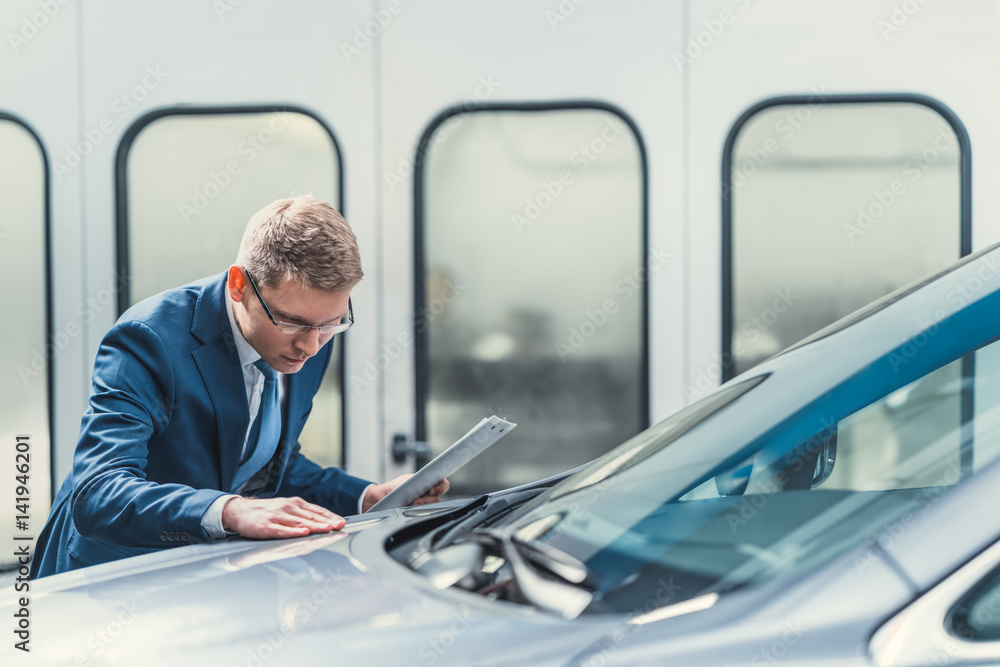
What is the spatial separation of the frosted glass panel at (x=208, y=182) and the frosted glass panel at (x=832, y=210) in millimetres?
1332

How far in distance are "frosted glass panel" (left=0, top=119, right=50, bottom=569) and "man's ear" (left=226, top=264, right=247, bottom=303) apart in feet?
4.22

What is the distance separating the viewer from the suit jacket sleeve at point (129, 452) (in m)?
1.34

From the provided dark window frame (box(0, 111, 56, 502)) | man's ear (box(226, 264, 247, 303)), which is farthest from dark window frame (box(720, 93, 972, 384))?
dark window frame (box(0, 111, 56, 502))

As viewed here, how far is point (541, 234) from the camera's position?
2.45 metres

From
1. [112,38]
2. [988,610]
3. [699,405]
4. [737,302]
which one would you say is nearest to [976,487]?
[988,610]

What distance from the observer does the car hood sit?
2.64 ft

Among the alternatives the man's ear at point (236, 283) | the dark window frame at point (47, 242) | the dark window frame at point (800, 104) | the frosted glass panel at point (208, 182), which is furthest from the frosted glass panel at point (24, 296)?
the dark window frame at point (800, 104)

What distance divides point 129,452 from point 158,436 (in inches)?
5.4

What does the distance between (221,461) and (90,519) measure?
29 centimetres

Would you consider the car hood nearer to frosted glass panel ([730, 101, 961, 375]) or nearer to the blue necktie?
the blue necktie

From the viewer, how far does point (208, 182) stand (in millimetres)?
2518

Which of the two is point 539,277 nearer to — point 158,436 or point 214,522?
point 158,436

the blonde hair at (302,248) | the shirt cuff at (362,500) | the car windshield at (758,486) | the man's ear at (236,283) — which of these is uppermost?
the blonde hair at (302,248)

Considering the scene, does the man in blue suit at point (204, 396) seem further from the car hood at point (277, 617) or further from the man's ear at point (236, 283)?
the car hood at point (277, 617)
